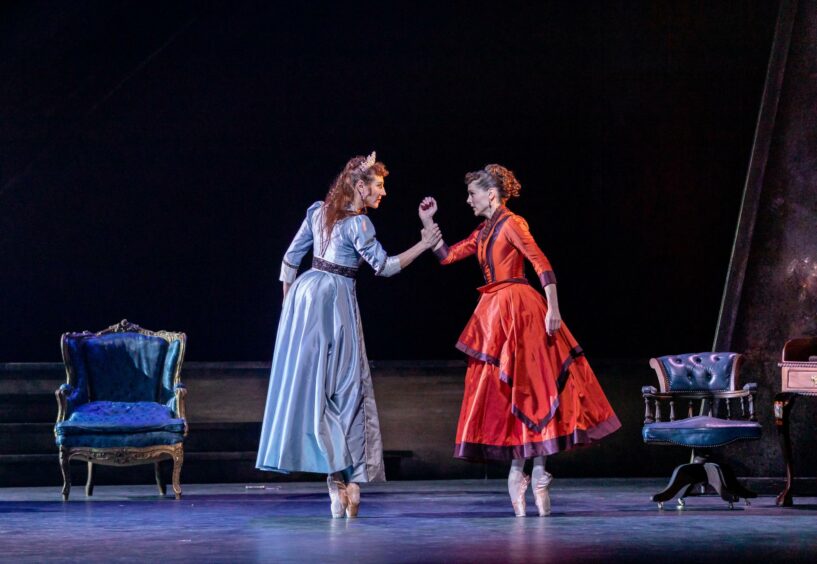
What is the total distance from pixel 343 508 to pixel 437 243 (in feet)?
3.97

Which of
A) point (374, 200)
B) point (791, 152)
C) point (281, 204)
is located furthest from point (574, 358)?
point (281, 204)

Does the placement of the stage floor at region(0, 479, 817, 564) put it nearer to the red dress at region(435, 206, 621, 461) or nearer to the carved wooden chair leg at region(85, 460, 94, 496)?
the carved wooden chair leg at region(85, 460, 94, 496)

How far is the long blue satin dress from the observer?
4.77 meters

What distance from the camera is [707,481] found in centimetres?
540

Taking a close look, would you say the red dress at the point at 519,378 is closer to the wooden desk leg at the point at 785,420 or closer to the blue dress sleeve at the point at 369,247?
the blue dress sleeve at the point at 369,247

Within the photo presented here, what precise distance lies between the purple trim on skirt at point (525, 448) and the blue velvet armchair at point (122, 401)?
1819 millimetres

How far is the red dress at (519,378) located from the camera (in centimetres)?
473

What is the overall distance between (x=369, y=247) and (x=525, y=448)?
3.51 feet

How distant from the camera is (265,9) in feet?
24.1

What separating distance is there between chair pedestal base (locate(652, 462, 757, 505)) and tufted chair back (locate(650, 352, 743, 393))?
415 mm

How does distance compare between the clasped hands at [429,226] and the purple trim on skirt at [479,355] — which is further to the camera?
the clasped hands at [429,226]

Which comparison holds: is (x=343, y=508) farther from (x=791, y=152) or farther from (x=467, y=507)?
(x=791, y=152)

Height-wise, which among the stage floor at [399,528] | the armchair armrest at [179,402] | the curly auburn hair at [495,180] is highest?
the curly auburn hair at [495,180]

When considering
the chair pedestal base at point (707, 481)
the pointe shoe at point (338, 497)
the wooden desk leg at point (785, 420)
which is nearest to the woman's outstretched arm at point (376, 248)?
the pointe shoe at point (338, 497)
